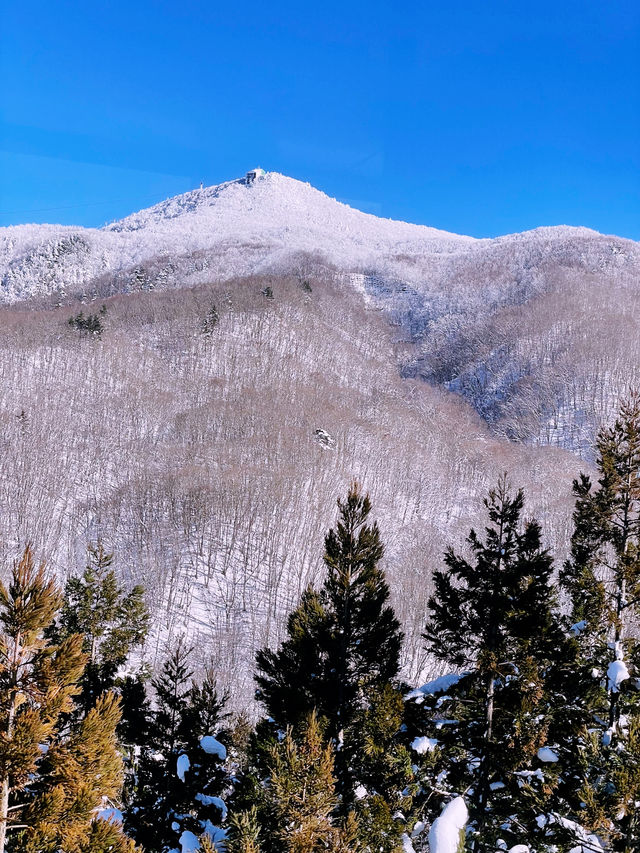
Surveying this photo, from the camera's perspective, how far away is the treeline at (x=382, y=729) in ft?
19.0

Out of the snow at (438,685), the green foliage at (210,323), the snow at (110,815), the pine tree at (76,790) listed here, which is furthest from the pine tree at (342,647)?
the green foliage at (210,323)

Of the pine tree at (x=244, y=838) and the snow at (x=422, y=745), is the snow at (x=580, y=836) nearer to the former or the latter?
the snow at (x=422, y=745)

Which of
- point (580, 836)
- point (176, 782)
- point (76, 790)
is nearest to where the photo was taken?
point (76, 790)

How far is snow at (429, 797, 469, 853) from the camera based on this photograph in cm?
678

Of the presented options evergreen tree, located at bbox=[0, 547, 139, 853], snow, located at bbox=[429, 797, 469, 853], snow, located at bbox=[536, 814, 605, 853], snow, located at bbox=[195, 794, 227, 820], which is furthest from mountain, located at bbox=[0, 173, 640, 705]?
evergreen tree, located at bbox=[0, 547, 139, 853]

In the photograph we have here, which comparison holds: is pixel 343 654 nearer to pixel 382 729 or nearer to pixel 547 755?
pixel 382 729

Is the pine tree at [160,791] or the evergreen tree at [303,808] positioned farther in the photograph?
the pine tree at [160,791]

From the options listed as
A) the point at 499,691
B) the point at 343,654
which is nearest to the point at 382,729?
the point at 343,654

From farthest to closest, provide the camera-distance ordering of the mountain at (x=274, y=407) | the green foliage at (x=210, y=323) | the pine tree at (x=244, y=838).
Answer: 1. the green foliage at (x=210, y=323)
2. the mountain at (x=274, y=407)
3. the pine tree at (x=244, y=838)

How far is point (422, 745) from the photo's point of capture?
981 cm

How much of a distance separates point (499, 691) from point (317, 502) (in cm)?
6232

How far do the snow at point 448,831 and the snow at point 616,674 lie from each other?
12.8 ft

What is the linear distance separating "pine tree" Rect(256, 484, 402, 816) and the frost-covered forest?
0.09 metres

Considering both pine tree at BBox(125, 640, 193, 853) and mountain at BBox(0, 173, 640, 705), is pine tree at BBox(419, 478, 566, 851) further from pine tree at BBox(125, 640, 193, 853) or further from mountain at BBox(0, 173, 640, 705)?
mountain at BBox(0, 173, 640, 705)
